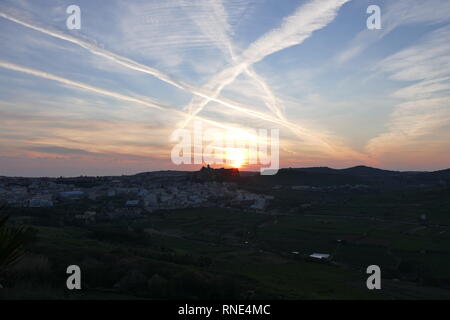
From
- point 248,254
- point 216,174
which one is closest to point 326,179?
point 216,174

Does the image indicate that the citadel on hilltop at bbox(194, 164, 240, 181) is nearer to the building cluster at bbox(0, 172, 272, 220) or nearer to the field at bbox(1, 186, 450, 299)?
the building cluster at bbox(0, 172, 272, 220)

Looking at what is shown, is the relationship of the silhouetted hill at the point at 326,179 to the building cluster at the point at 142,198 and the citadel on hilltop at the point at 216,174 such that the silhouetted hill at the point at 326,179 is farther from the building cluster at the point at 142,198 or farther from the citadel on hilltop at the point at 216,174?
the building cluster at the point at 142,198

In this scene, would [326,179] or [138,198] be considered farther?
[326,179]

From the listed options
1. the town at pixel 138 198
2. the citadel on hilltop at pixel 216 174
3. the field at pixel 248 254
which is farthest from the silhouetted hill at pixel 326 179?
the field at pixel 248 254

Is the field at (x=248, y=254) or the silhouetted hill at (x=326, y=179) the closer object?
the field at (x=248, y=254)

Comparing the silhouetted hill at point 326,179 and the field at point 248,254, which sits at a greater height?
the silhouetted hill at point 326,179

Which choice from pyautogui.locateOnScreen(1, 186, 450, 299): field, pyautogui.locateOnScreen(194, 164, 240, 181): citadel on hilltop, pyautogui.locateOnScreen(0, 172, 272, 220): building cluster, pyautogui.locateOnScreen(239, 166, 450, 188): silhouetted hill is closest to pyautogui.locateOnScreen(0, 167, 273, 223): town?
pyautogui.locateOnScreen(0, 172, 272, 220): building cluster

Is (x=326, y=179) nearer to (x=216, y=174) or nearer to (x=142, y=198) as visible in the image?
(x=216, y=174)

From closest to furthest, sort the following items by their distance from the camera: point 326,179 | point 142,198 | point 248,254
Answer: point 248,254 → point 142,198 → point 326,179

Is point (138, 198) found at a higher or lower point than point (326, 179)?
lower

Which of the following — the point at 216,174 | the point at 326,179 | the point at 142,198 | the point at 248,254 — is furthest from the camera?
the point at 326,179
